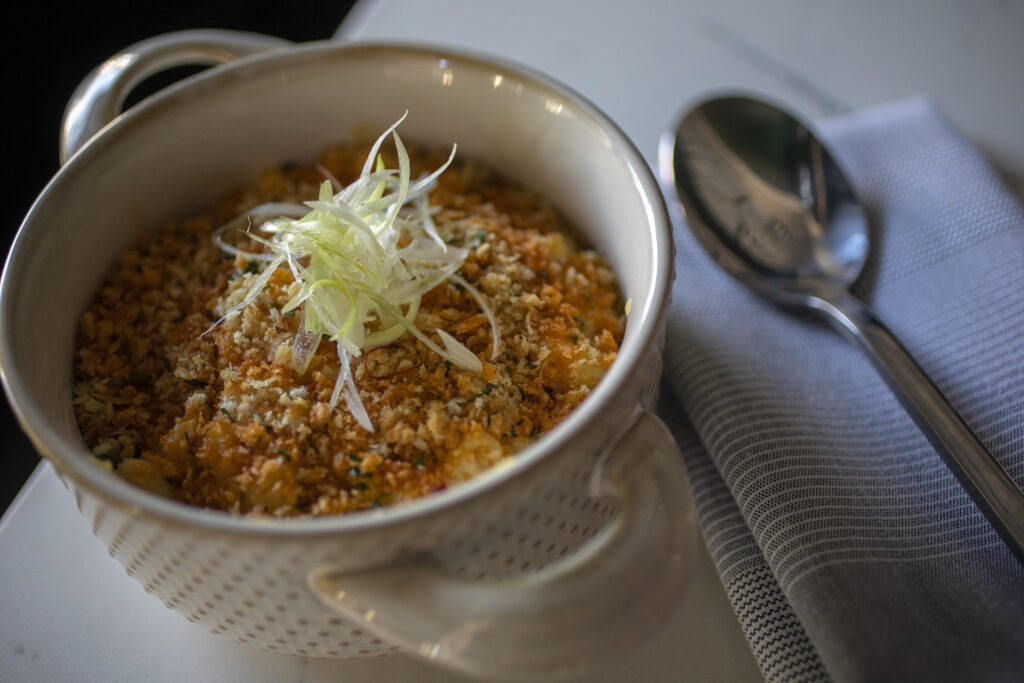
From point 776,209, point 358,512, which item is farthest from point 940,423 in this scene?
point 358,512

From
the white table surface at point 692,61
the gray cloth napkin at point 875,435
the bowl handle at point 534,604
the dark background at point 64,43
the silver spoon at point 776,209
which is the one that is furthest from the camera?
the dark background at point 64,43

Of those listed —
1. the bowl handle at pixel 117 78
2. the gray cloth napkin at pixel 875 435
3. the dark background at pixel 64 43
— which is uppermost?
the gray cloth napkin at pixel 875 435

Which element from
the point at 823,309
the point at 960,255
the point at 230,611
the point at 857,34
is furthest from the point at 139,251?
the point at 857,34

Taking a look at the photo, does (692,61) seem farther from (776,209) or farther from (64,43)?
(64,43)

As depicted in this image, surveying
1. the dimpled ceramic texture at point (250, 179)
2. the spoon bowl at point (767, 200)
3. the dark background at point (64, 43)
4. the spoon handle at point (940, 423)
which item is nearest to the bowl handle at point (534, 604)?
the dimpled ceramic texture at point (250, 179)

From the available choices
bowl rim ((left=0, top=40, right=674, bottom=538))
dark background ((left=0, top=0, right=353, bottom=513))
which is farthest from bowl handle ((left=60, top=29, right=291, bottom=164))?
dark background ((left=0, top=0, right=353, bottom=513))

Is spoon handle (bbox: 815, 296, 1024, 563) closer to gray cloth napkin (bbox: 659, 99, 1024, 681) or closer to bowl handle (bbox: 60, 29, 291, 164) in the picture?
gray cloth napkin (bbox: 659, 99, 1024, 681)

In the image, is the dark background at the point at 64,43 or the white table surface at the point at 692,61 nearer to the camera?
the white table surface at the point at 692,61

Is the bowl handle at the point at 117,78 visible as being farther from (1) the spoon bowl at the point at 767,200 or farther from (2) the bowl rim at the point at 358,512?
(1) the spoon bowl at the point at 767,200
